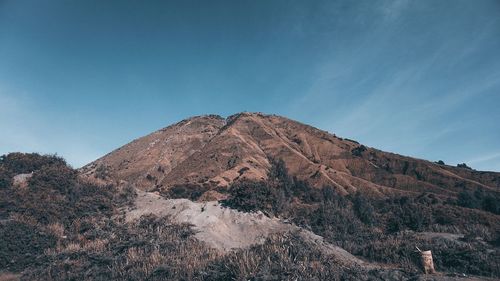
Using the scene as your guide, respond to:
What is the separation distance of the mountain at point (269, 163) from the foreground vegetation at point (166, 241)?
16.3m

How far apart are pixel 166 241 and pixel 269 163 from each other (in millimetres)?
40660

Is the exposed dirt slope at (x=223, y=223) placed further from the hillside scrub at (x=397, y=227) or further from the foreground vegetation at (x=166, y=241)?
the hillside scrub at (x=397, y=227)

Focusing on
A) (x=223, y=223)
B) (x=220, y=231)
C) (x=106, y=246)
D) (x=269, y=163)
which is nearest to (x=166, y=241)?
(x=106, y=246)

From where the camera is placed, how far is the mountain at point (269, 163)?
51594mm

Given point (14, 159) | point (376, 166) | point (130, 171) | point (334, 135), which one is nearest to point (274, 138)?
point (334, 135)

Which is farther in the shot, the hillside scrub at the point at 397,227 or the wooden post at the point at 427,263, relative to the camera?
the hillside scrub at the point at 397,227

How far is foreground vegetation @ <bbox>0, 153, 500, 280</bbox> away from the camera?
1450 cm

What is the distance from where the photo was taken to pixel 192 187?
141ft

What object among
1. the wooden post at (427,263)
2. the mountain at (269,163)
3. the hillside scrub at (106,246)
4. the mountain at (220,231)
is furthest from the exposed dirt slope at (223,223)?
the mountain at (269,163)

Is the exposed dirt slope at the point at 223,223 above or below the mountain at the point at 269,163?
below

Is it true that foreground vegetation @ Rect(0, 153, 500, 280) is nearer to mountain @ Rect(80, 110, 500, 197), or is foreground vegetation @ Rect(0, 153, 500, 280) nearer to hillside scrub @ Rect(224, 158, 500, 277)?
hillside scrub @ Rect(224, 158, 500, 277)

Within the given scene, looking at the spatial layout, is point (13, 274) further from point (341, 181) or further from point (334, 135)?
point (334, 135)

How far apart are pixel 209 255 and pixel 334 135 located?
62092mm

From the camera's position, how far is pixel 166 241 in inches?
757
